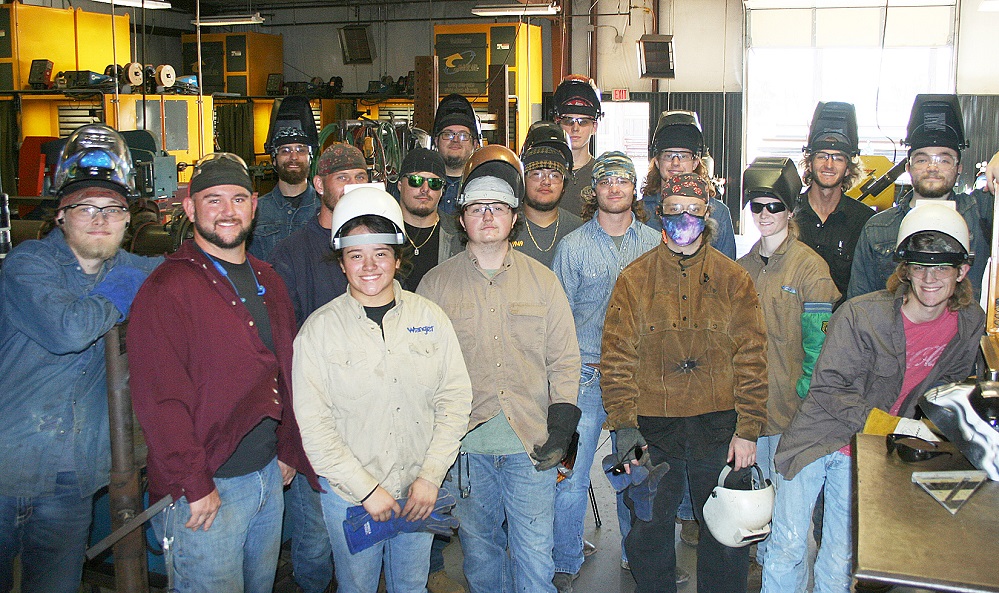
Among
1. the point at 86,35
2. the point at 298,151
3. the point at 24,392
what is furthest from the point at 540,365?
the point at 86,35

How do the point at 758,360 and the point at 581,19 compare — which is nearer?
the point at 758,360

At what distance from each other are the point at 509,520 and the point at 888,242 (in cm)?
232

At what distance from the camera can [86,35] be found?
1426 cm

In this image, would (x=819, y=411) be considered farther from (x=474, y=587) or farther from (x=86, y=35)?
(x=86, y=35)

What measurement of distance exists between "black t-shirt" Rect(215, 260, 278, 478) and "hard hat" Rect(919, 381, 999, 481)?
2.38 m

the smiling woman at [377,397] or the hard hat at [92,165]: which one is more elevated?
the hard hat at [92,165]

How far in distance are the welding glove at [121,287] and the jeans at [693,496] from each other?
2200mm

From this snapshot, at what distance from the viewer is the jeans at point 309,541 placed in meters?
3.90

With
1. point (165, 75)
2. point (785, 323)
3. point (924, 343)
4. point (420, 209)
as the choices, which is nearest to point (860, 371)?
point (924, 343)

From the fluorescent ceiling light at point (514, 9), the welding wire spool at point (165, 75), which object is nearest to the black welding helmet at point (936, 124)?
the fluorescent ceiling light at point (514, 9)

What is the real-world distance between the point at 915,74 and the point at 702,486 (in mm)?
15524

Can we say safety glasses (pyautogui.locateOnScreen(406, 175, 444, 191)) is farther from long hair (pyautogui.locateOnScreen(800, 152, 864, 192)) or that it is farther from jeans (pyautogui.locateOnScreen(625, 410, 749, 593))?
long hair (pyautogui.locateOnScreen(800, 152, 864, 192))

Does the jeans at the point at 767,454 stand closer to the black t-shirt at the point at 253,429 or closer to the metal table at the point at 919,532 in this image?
the metal table at the point at 919,532

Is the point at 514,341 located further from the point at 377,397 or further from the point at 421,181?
the point at 421,181
